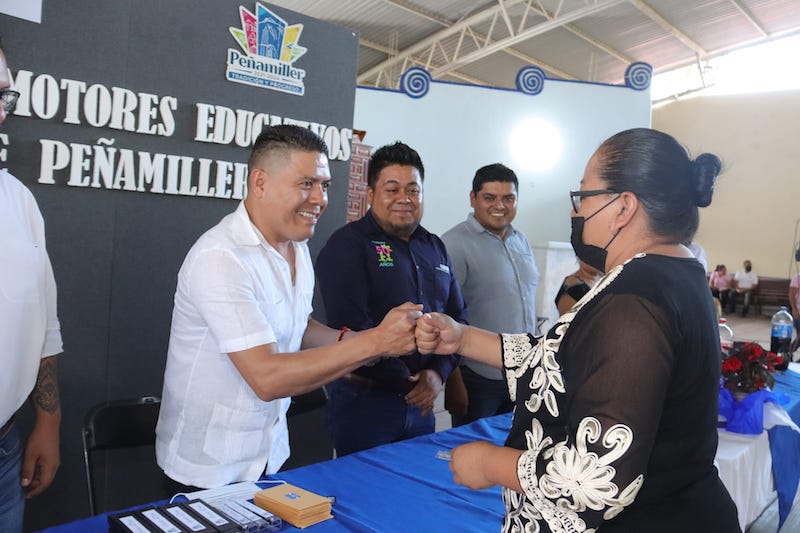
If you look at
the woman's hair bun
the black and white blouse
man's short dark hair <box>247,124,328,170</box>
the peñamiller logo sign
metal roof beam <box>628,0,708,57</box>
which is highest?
metal roof beam <box>628,0,708,57</box>

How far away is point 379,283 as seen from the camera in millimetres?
2662

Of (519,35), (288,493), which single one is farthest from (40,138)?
(519,35)

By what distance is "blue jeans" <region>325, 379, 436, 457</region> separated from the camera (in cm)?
254

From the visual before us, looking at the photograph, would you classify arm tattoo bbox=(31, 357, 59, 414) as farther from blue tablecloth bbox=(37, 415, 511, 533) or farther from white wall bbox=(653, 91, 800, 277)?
white wall bbox=(653, 91, 800, 277)

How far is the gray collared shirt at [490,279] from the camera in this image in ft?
11.3

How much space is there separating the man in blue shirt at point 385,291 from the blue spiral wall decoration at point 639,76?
698 cm

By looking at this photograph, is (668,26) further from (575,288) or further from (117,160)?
(117,160)

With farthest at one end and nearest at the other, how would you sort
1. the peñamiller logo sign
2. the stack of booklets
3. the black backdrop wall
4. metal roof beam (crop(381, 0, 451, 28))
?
metal roof beam (crop(381, 0, 451, 28)) → the peñamiller logo sign → the black backdrop wall → the stack of booklets

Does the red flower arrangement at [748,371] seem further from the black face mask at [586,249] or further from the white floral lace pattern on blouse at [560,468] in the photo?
the white floral lace pattern on blouse at [560,468]

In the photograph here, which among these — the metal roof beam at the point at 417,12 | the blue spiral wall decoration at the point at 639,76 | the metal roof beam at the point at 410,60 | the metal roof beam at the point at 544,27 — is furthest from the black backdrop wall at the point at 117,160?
the metal roof beam at the point at 410,60

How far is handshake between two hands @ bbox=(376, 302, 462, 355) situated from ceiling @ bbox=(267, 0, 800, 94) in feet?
34.3

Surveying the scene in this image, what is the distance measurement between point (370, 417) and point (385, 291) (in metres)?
0.52

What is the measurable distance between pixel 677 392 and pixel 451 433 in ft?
4.01

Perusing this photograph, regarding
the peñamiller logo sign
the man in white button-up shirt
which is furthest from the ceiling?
the man in white button-up shirt
